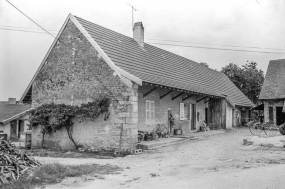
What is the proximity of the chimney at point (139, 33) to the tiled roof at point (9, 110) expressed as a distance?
1733cm

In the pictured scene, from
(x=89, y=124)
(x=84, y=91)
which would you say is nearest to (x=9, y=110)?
(x=84, y=91)

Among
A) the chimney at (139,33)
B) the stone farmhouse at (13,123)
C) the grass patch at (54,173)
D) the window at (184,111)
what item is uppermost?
the chimney at (139,33)

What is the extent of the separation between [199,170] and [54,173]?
168 inches

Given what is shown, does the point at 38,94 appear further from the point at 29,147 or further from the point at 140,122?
the point at 140,122

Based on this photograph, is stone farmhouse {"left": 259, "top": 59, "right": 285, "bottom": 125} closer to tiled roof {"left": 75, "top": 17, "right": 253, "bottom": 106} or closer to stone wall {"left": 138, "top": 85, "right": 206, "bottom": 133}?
tiled roof {"left": 75, "top": 17, "right": 253, "bottom": 106}

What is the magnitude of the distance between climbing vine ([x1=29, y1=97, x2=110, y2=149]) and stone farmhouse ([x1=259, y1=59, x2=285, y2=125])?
60.3 ft

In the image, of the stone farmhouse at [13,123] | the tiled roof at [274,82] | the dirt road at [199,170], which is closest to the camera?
the dirt road at [199,170]

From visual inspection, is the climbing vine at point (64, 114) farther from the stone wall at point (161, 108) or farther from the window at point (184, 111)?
the window at point (184, 111)

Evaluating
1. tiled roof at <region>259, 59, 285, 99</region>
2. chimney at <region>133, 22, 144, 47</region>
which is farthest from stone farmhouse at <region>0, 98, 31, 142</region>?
tiled roof at <region>259, 59, 285, 99</region>

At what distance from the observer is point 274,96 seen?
26.7 metres

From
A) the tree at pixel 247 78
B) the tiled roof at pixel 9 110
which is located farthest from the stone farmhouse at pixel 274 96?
the tiled roof at pixel 9 110

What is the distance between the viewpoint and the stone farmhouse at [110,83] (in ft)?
44.2

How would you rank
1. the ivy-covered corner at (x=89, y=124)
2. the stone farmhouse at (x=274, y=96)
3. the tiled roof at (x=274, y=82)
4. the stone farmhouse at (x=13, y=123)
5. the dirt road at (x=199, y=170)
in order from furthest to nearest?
the stone farmhouse at (x=13, y=123) → the tiled roof at (x=274, y=82) → the stone farmhouse at (x=274, y=96) → the ivy-covered corner at (x=89, y=124) → the dirt road at (x=199, y=170)

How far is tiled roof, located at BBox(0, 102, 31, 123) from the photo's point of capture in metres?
32.1
